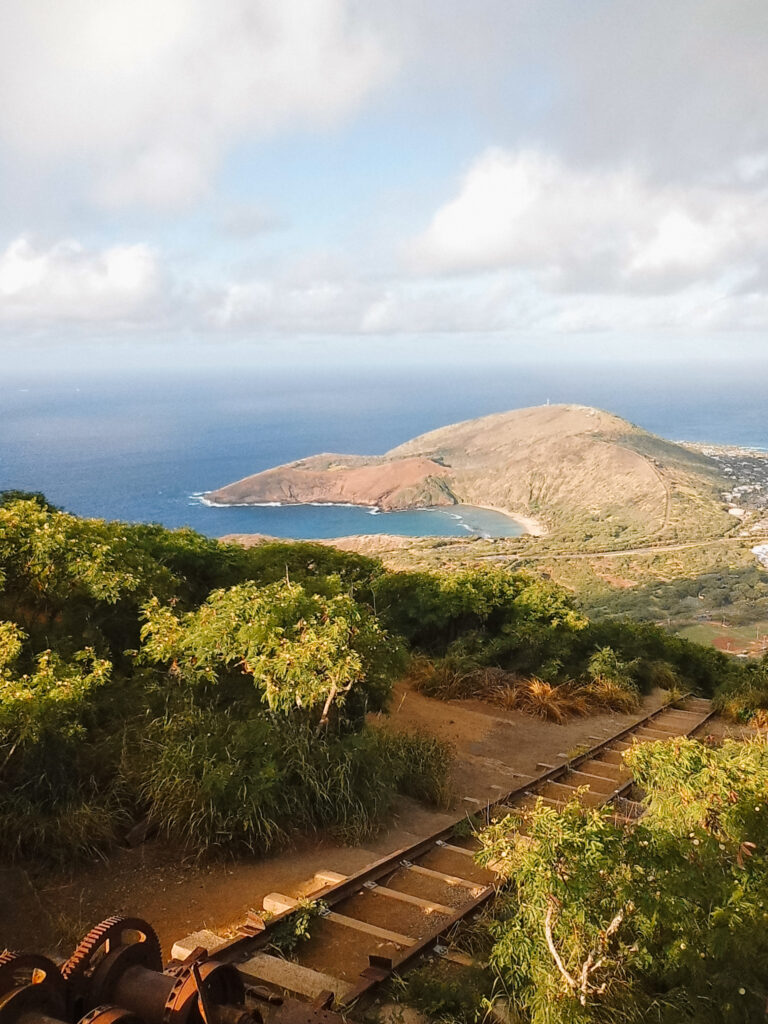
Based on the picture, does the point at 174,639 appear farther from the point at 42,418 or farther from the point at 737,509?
the point at 42,418

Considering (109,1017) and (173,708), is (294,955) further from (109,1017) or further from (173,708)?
(173,708)

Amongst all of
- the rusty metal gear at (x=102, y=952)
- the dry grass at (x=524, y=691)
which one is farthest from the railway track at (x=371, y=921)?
the dry grass at (x=524, y=691)

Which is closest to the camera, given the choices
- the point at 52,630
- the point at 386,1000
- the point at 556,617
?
the point at 386,1000

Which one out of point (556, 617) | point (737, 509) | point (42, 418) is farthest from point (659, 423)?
point (556, 617)

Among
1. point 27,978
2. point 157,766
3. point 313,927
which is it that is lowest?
point 313,927

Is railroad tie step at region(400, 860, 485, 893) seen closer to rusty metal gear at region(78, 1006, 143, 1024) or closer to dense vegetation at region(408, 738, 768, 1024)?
dense vegetation at region(408, 738, 768, 1024)

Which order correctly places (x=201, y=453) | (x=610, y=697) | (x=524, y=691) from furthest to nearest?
(x=201, y=453), (x=610, y=697), (x=524, y=691)

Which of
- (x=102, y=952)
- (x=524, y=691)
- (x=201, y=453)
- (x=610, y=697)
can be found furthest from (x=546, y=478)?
(x=102, y=952)
